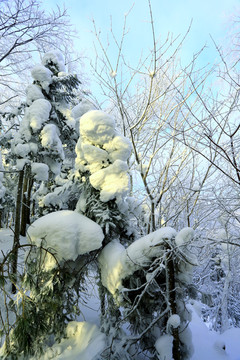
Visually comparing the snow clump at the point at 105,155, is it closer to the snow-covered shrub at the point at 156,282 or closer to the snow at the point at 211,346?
the snow-covered shrub at the point at 156,282

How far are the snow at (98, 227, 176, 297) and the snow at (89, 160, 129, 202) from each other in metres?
1.00

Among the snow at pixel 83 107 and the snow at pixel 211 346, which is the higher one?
the snow at pixel 83 107

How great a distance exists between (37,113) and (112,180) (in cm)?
626

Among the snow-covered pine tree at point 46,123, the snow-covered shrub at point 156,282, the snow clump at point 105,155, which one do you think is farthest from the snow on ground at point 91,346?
the snow-covered pine tree at point 46,123

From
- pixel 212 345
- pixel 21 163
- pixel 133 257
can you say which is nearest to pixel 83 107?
pixel 21 163

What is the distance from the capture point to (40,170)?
368 inches

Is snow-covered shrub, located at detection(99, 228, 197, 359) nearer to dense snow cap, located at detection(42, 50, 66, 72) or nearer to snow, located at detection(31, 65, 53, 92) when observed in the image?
snow, located at detection(31, 65, 53, 92)

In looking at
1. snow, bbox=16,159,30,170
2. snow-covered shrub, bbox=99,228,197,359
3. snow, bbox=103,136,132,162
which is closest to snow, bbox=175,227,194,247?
snow-covered shrub, bbox=99,228,197,359

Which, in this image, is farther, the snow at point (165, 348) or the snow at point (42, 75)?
the snow at point (42, 75)

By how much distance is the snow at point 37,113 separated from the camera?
9.07m

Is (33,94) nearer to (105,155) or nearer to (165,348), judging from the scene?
(105,155)

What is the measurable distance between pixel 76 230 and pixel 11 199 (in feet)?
45.8

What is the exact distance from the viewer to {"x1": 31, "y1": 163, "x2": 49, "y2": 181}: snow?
30.6 feet

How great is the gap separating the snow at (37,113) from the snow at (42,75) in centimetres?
101
